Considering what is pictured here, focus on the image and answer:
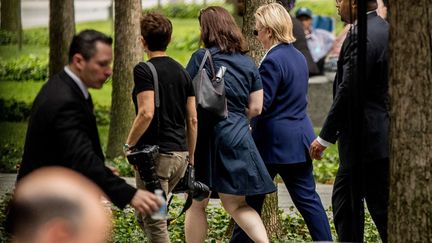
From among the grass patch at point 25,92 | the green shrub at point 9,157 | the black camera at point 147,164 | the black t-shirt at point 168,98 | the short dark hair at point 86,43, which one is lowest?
the grass patch at point 25,92

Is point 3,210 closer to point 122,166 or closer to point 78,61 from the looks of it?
point 122,166

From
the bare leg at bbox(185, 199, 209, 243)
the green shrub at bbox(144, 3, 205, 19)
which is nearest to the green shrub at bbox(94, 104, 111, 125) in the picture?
the green shrub at bbox(144, 3, 205, 19)

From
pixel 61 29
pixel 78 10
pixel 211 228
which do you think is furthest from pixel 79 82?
pixel 78 10

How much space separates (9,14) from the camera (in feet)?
54.9

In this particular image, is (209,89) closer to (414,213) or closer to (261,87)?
(261,87)

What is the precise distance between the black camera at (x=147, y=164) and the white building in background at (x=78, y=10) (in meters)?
22.1

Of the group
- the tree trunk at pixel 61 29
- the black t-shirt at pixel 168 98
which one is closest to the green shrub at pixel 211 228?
the black t-shirt at pixel 168 98

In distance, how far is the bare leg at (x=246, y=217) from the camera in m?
8.39

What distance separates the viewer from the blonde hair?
27.8 feet

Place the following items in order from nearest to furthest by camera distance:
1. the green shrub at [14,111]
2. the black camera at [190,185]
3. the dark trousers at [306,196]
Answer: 1. the black camera at [190,185]
2. the dark trousers at [306,196]
3. the green shrub at [14,111]

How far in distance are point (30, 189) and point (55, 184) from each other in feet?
0.36

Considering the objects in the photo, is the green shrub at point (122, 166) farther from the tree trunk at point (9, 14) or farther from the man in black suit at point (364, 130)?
the man in black suit at point (364, 130)

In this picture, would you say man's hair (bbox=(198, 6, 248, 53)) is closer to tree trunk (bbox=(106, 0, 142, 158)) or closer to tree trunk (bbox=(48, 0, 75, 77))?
tree trunk (bbox=(106, 0, 142, 158))

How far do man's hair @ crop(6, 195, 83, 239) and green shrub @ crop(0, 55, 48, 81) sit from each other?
15.0 m
